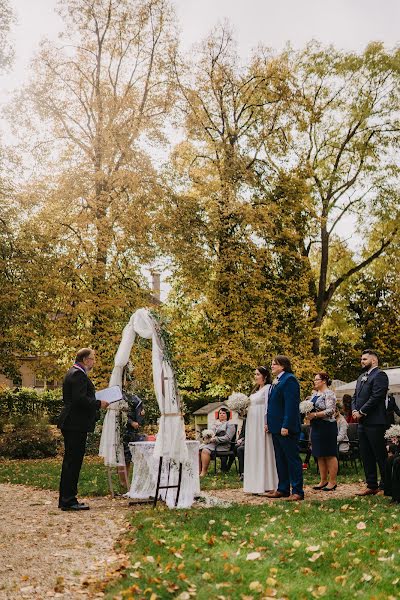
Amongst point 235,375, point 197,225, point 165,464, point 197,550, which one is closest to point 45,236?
point 197,225

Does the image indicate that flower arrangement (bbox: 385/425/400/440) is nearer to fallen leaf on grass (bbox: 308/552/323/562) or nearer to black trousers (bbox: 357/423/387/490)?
black trousers (bbox: 357/423/387/490)

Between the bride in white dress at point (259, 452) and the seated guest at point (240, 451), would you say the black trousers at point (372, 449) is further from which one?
the seated guest at point (240, 451)

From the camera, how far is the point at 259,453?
1046 centimetres

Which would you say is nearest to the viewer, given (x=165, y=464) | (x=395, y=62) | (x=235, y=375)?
(x=165, y=464)

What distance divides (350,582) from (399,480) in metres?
4.03

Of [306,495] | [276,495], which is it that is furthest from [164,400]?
[306,495]

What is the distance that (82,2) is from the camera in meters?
24.9

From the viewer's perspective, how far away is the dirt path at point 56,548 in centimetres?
527

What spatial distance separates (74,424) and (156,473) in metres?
1.48

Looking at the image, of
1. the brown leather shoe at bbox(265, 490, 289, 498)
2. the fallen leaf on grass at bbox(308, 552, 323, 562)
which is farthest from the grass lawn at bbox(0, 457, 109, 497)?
the fallen leaf on grass at bbox(308, 552, 323, 562)

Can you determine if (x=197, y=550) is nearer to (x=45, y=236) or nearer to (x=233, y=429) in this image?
(x=233, y=429)

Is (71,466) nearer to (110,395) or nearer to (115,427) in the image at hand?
(110,395)

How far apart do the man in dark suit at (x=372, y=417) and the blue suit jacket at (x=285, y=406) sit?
96 centimetres

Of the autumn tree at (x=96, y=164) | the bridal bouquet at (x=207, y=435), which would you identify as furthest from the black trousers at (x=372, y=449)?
the autumn tree at (x=96, y=164)
